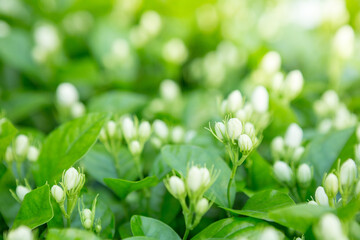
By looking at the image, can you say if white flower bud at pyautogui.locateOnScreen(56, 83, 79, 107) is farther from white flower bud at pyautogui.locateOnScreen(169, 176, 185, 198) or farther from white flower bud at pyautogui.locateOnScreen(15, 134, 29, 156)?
white flower bud at pyautogui.locateOnScreen(169, 176, 185, 198)

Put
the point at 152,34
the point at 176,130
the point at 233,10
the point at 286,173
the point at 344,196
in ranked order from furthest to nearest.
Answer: the point at 233,10 → the point at 152,34 → the point at 176,130 → the point at 286,173 → the point at 344,196

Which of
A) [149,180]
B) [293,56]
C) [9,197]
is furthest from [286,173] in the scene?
[293,56]

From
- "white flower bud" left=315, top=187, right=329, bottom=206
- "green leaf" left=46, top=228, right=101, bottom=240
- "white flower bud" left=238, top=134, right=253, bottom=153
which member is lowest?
"white flower bud" left=315, top=187, right=329, bottom=206

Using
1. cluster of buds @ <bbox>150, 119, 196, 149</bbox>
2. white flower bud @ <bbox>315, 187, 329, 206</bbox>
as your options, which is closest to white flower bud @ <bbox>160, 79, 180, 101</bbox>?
cluster of buds @ <bbox>150, 119, 196, 149</bbox>

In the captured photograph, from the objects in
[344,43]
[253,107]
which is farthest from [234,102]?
[344,43]

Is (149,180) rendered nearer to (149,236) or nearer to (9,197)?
(149,236)
